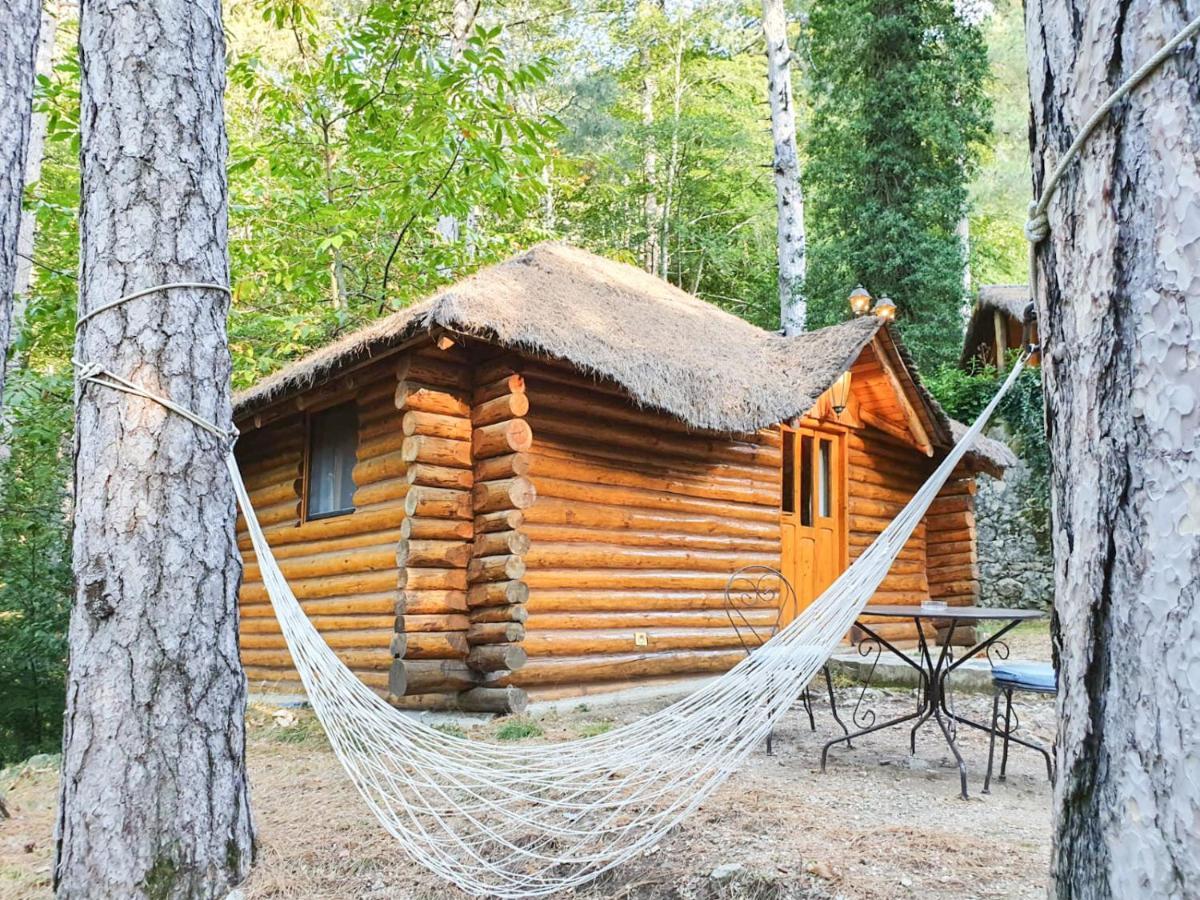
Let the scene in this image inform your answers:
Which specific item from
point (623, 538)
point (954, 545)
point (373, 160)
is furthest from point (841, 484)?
point (373, 160)

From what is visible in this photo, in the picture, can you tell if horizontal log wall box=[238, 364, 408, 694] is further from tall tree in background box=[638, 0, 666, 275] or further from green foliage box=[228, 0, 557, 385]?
tall tree in background box=[638, 0, 666, 275]

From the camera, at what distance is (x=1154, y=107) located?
110cm

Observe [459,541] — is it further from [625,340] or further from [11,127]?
[11,127]

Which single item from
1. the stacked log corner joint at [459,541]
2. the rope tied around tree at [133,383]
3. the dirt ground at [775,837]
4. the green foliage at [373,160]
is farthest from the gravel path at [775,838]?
the green foliage at [373,160]

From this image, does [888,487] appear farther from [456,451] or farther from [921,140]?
[921,140]

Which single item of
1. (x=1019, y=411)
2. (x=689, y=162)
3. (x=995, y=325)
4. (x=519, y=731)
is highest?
(x=689, y=162)

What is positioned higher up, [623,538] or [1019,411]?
[1019,411]

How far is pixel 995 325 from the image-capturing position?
654 inches

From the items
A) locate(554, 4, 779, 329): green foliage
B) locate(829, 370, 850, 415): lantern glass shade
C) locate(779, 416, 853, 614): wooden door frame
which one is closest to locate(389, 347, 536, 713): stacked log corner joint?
locate(829, 370, 850, 415): lantern glass shade

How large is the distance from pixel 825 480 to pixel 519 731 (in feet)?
16.8

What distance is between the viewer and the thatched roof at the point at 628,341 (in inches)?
217

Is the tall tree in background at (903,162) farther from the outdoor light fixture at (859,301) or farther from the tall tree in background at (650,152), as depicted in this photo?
the tall tree in background at (650,152)

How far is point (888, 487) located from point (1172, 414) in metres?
9.10

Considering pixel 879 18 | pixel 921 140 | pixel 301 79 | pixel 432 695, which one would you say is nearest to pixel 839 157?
pixel 921 140
